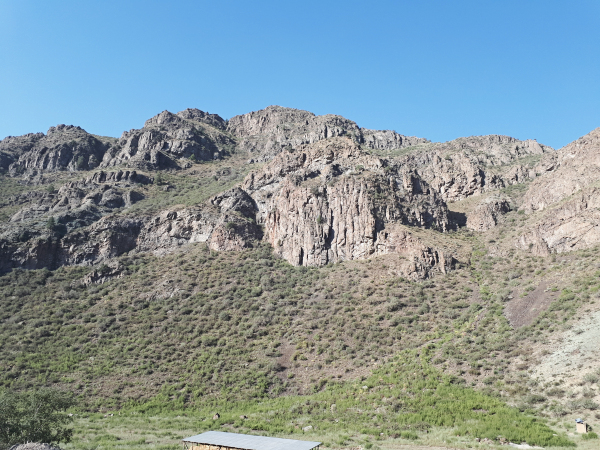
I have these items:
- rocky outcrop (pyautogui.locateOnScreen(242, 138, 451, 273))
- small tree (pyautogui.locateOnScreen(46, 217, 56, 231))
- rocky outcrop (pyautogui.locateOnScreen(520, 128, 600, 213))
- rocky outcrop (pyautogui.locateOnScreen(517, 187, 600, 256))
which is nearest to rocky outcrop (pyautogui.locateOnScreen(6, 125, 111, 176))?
small tree (pyautogui.locateOnScreen(46, 217, 56, 231))

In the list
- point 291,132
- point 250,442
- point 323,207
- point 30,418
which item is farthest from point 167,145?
point 250,442

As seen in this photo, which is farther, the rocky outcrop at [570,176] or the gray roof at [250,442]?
the rocky outcrop at [570,176]

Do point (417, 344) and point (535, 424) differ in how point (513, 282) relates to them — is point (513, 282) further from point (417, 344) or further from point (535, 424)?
point (535, 424)

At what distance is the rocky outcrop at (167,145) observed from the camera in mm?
106500

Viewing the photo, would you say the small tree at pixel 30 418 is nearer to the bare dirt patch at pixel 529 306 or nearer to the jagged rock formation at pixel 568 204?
the bare dirt patch at pixel 529 306

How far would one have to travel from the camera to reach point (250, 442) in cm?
1788

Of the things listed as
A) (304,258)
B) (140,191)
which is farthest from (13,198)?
(304,258)

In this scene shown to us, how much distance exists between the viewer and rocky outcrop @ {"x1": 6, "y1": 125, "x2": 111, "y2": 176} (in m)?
108

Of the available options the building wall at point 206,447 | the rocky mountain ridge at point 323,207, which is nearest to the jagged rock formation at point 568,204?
the rocky mountain ridge at point 323,207

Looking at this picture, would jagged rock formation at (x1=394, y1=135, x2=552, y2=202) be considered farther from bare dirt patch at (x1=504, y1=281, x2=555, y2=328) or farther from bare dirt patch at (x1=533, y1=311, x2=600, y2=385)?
bare dirt patch at (x1=533, y1=311, x2=600, y2=385)

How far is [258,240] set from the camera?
68.7 m

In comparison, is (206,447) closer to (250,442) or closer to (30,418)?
(250,442)

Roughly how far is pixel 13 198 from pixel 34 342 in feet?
185

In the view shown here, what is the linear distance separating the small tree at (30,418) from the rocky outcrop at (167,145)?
8829 cm
